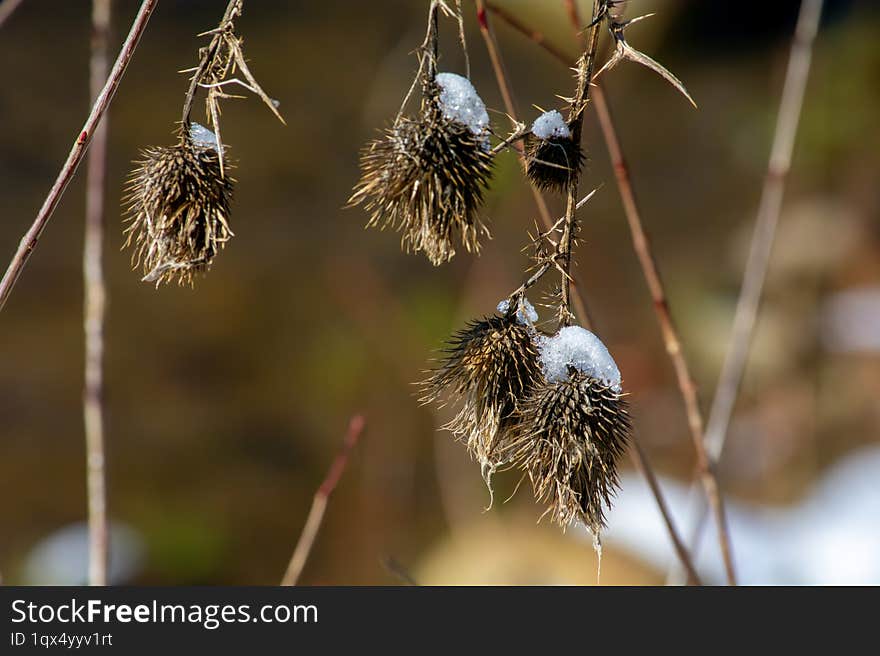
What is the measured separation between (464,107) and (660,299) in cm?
56

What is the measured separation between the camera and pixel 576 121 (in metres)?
0.86

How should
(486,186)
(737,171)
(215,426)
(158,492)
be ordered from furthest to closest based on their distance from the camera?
1. (737,171)
2. (215,426)
3. (158,492)
4. (486,186)

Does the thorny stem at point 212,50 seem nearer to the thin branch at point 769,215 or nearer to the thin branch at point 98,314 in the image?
the thin branch at point 98,314

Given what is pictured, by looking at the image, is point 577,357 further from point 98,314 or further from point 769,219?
point 769,219

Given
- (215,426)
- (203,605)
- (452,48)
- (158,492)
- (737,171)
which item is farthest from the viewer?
(737,171)

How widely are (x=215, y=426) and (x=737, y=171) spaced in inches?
129

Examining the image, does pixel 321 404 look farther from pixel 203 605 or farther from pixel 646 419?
pixel 203 605

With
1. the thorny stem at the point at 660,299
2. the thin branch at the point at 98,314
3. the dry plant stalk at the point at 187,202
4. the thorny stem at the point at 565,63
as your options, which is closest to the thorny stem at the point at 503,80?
the thorny stem at the point at 565,63

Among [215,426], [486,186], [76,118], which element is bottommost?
[486,186]

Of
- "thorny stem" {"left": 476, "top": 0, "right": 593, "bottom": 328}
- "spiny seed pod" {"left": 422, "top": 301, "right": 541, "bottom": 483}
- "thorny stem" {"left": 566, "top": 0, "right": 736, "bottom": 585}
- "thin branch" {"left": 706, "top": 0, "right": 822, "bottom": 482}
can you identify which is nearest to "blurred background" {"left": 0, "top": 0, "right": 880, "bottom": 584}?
"thin branch" {"left": 706, "top": 0, "right": 822, "bottom": 482}

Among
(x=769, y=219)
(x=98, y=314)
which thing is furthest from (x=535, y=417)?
(x=769, y=219)

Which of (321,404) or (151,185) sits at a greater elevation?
(321,404)

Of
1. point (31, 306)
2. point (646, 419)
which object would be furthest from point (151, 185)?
point (31, 306)

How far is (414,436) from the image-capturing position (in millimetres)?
4027
